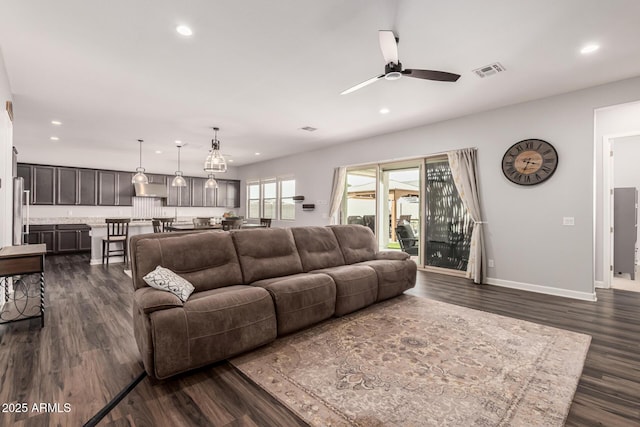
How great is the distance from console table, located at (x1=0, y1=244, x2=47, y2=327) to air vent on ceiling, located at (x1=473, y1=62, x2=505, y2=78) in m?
5.30

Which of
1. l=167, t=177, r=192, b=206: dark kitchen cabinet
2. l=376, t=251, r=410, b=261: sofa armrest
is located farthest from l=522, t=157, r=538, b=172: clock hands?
l=167, t=177, r=192, b=206: dark kitchen cabinet

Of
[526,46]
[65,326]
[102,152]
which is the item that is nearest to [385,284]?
[526,46]

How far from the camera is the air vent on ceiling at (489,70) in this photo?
11.4 feet

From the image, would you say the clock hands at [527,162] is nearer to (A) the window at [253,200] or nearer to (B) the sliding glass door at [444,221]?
(B) the sliding glass door at [444,221]

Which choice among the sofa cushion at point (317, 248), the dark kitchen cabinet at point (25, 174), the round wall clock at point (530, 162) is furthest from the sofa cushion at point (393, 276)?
the dark kitchen cabinet at point (25, 174)

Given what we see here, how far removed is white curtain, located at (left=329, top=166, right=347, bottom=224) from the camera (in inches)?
296

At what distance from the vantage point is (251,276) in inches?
125

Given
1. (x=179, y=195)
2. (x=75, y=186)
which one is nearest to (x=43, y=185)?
(x=75, y=186)

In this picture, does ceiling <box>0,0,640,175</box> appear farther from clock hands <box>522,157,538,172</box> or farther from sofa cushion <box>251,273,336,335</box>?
sofa cushion <box>251,273,336,335</box>

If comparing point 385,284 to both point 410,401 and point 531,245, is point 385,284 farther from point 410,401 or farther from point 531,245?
point 531,245

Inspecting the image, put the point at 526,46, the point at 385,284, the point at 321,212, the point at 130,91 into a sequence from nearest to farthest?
1. the point at 526,46
2. the point at 385,284
3. the point at 130,91
4. the point at 321,212

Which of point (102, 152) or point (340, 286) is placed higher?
point (102, 152)

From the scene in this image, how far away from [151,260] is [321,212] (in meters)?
5.69

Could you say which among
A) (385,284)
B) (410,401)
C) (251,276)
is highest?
(251,276)
